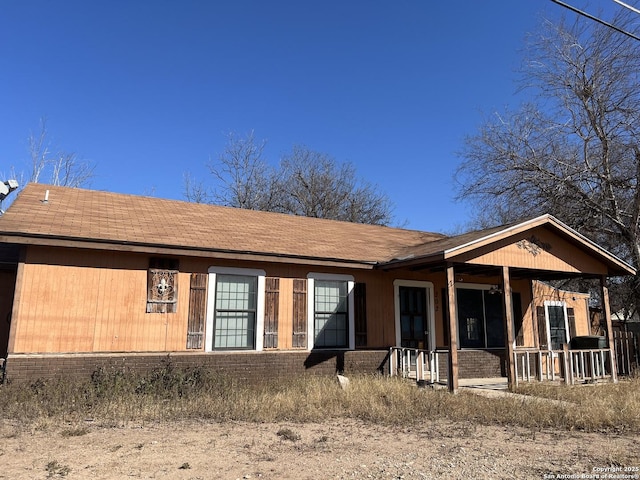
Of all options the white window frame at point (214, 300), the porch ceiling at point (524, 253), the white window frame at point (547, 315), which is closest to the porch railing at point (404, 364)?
the porch ceiling at point (524, 253)

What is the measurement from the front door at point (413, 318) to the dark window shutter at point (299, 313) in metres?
2.92

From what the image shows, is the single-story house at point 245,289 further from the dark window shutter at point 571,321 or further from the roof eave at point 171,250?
the dark window shutter at point 571,321

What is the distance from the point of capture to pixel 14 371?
9078 millimetres

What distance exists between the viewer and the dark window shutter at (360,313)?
12672mm

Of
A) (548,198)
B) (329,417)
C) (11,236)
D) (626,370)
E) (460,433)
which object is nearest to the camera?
(460,433)

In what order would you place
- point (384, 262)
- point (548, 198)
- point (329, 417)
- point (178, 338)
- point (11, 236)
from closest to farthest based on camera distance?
point (329, 417), point (11, 236), point (178, 338), point (384, 262), point (548, 198)

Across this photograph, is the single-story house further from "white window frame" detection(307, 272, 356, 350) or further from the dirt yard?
the dirt yard

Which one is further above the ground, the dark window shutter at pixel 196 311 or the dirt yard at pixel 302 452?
the dark window shutter at pixel 196 311

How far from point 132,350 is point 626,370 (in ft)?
46.9

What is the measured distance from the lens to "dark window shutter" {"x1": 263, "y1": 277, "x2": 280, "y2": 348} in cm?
1162

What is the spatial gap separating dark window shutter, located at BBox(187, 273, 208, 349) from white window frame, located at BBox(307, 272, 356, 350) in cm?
262

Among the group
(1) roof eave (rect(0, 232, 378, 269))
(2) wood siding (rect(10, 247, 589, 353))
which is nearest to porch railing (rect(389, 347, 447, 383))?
(2) wood siding (rect(10, 247, 589, 353))

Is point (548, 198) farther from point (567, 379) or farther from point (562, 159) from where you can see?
point (567, 379)

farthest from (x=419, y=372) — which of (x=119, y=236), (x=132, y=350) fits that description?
(x=119, y=236)
